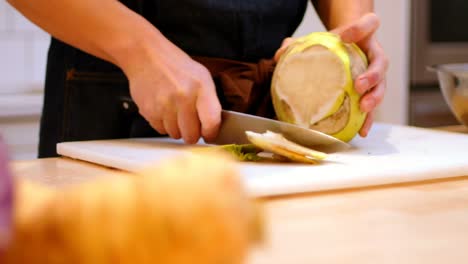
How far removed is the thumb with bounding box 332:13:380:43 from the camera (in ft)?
3.34

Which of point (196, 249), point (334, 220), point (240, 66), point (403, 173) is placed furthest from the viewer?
point (240, 66)

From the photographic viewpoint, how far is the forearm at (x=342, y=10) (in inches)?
51.5

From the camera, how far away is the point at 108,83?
1201 millimetres

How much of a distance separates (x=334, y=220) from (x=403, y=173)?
0.82 feet

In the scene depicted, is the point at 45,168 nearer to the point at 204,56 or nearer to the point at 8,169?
the point at 204,56

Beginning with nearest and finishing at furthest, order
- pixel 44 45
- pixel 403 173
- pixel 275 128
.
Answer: pixel 403 173 → pixel 275 128 → pixel 44 45

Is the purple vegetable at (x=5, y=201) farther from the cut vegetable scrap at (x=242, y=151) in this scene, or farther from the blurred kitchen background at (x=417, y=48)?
the blurred kitchen background at (x=417, y=48)

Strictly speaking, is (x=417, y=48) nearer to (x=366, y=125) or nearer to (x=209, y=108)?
(x=366, y=125)

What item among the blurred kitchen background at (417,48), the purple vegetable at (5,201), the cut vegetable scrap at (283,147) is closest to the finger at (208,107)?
the cut vegetable scrap at (283,147)

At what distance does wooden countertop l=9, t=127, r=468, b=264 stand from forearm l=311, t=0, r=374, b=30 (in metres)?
0.54

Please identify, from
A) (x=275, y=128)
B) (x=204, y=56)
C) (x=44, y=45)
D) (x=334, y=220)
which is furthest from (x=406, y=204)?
(x=44, y=45)

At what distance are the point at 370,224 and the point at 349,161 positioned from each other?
1.06 feet

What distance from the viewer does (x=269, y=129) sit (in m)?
0.93

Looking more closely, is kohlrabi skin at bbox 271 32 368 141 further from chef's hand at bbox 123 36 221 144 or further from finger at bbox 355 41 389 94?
chef's hand at bbox 123 36 221 144
